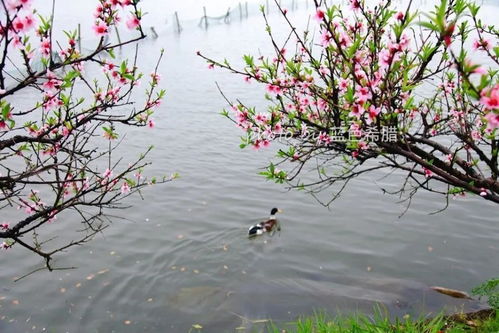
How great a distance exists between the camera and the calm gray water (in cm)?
645

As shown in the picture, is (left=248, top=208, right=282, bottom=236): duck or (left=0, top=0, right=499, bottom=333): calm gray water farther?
(left=248, top=208, right=282, bottom=236): duck

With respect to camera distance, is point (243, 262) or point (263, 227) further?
point (263, 227)

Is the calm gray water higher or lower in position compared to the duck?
lower

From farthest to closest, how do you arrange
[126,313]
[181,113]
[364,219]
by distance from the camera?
[181,113], [364,219], [126,313]

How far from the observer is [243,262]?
25.5 feet

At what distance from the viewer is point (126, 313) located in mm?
6469

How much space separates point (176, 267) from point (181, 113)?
421 inches

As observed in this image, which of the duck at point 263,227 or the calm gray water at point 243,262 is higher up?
the duck at point 263,227

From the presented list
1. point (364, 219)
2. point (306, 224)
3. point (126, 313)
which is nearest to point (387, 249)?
point (364, 219)

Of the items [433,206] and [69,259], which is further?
[433,206]

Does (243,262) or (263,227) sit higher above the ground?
(263,227)

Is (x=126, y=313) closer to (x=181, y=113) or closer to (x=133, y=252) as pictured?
(x=133, y=252)

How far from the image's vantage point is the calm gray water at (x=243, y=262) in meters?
6.45

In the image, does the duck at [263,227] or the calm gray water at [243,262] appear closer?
the calm gray water at [243,262]
